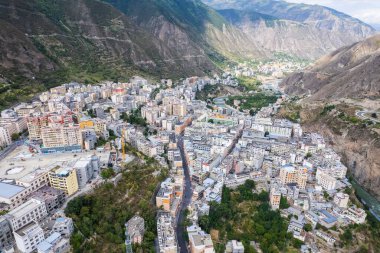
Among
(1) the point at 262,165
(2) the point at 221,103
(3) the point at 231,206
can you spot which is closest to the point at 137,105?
(2) the point at 221,103

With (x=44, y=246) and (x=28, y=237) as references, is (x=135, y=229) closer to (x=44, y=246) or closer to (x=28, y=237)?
(x=44, y=246)

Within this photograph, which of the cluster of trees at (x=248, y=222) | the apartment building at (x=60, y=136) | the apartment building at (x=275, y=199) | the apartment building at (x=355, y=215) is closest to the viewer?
the cluster of trees at (x=248, y=222)

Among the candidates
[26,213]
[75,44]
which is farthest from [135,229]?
[75,44]

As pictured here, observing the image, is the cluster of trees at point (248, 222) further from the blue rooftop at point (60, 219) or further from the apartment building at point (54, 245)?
the blue rooftop at point (60, 219)

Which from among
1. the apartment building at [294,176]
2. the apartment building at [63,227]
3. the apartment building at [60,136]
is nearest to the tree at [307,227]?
the apartment building at [294,176]

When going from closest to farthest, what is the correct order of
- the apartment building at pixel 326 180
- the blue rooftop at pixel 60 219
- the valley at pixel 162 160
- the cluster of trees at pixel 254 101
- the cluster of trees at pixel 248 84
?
the blue rooftop at pixel 60 219 → the valley at pixel 162 160 → the apartment building at pixel 326 180 → the cluster of trees at pixel 254 101 → the cluster of trees at pixel 248 84

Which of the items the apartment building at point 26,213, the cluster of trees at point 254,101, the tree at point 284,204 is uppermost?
the cluster of trees at point 254,101

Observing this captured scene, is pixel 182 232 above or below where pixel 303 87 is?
below

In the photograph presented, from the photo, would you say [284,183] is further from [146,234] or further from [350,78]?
[350,78]
